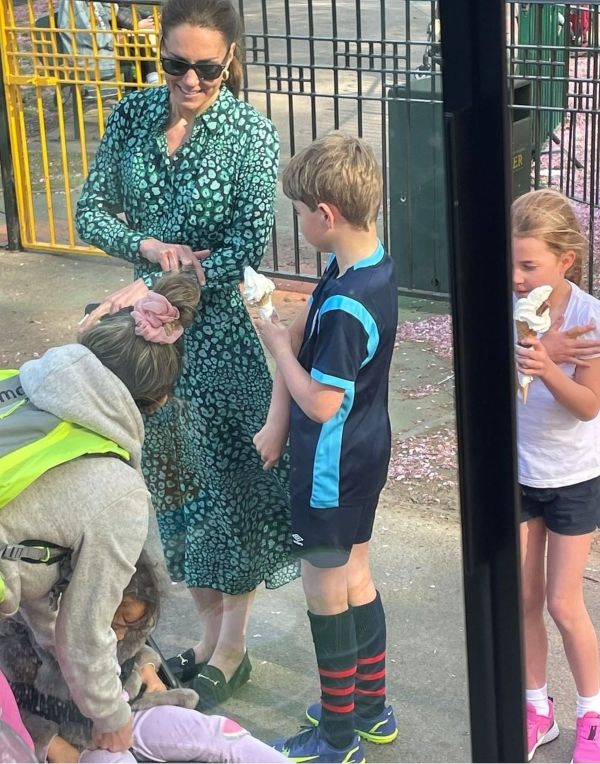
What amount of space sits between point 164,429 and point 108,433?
0.19 metres

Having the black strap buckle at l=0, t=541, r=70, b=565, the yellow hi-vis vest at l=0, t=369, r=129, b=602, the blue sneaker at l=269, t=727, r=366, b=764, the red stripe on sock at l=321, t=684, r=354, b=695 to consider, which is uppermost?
the yellow hi-vis vest at l=0, t=369, r=129, b=602

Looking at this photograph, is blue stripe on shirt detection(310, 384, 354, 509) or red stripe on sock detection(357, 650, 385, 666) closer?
blue stripe on shirt detection(310, 384, 354, 509)

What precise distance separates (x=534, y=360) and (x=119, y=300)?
78 cm

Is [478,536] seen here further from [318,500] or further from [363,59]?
[363,59]

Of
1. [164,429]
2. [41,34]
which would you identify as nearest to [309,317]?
[164,429]

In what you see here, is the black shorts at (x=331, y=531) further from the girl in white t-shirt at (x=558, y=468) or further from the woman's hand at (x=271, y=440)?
the girl in white t-shirt at (x=558, y=468)

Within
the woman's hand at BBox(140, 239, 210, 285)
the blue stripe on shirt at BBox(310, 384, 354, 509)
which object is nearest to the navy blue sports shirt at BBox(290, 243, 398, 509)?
the blue stripe on shirt at BBox(310, 384, 354, 509)

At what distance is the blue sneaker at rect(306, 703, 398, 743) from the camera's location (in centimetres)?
200

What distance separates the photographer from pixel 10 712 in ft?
5.44

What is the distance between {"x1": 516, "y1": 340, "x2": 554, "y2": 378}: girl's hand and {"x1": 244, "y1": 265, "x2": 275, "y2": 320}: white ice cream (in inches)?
19.1

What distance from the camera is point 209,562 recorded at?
1.95m

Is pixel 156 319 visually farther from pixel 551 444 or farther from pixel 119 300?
pixel 551 444

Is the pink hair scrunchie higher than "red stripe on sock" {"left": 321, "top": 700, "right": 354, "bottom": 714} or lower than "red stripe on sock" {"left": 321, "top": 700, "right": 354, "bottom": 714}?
higher

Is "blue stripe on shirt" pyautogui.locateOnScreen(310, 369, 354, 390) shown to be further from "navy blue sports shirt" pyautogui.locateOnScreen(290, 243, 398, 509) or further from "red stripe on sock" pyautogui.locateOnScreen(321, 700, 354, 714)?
"red stripe on sock" pyautogui.locateOnScreen(321, 700, 354, 714)
